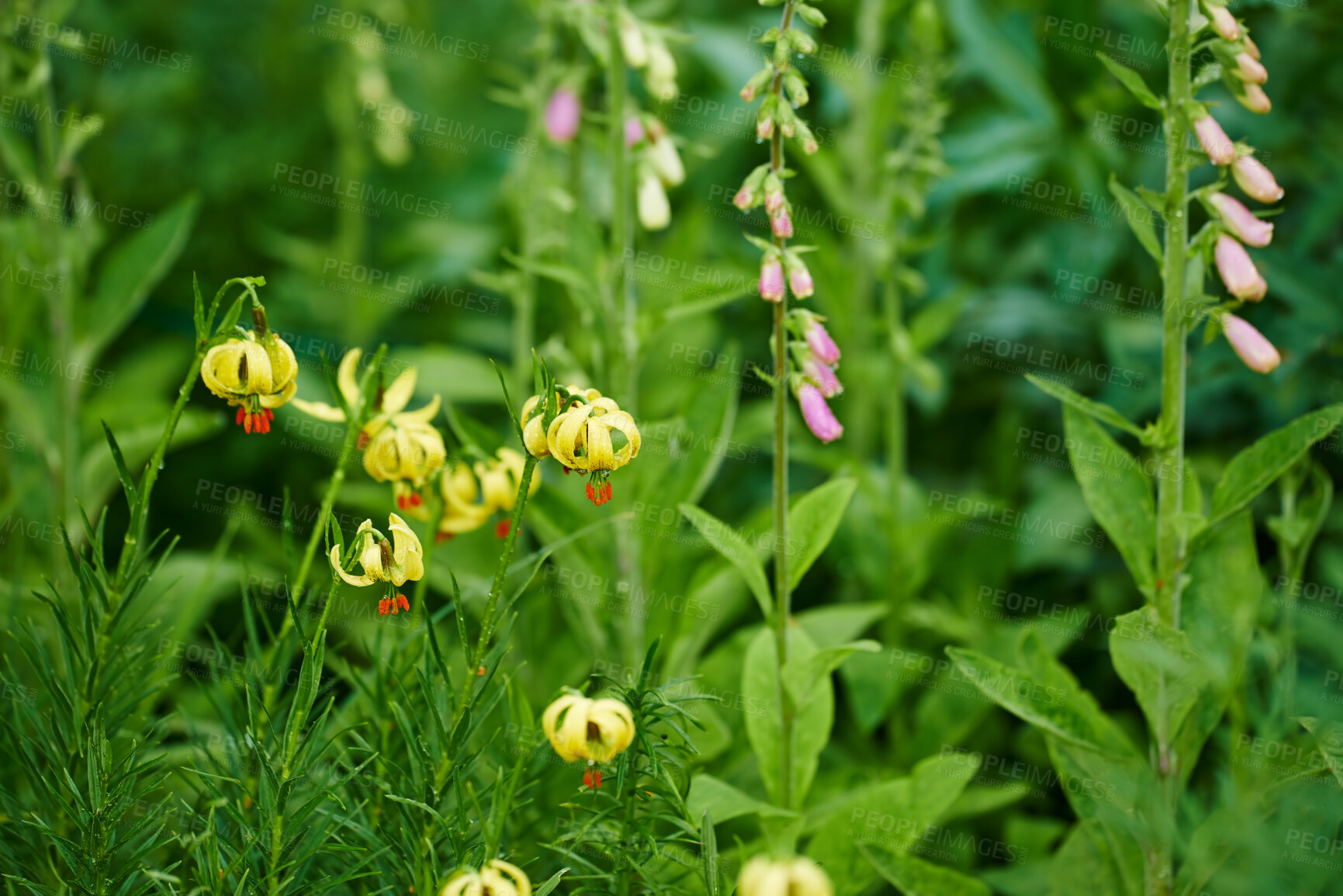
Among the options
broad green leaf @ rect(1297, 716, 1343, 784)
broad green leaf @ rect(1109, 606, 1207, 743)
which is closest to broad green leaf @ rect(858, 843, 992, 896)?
broad green leaf @ rect(1109, 606, 1207, 743)

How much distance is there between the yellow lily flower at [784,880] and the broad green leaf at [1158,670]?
0.51 metres

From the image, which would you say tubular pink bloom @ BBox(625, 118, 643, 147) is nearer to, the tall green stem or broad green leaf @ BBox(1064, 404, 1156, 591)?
the tall green stem

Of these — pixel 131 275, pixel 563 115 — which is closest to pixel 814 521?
pixel 563 115

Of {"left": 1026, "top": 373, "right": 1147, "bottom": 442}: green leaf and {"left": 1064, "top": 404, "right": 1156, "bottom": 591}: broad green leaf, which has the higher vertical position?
{"left": 1026, "top": 373, "right": 1147, "bottom": 442}: green leaf

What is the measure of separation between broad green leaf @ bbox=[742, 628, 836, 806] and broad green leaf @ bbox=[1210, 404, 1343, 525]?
1.84ft

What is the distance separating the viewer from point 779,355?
4.47ft

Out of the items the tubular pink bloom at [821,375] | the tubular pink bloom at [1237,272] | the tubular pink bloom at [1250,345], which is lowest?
the tubular pink bloom at [821,375]

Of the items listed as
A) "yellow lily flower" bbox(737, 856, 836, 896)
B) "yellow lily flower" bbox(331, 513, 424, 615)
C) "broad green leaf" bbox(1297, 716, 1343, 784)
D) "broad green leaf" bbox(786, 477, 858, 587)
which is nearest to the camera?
"yellow lily flower" bbox(737, 856, 836, 896)

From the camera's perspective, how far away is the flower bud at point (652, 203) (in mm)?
1786

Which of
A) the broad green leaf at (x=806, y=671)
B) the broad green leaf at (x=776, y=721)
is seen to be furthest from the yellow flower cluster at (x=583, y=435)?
the broad green leaf at (x=776, y=721)

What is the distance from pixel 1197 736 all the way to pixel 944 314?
95 cm

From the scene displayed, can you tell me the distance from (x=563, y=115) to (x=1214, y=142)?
45.6 inches

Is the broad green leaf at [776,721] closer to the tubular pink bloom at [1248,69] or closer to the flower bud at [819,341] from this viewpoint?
the flower bud at [819,341]

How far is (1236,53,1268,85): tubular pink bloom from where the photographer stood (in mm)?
1276
